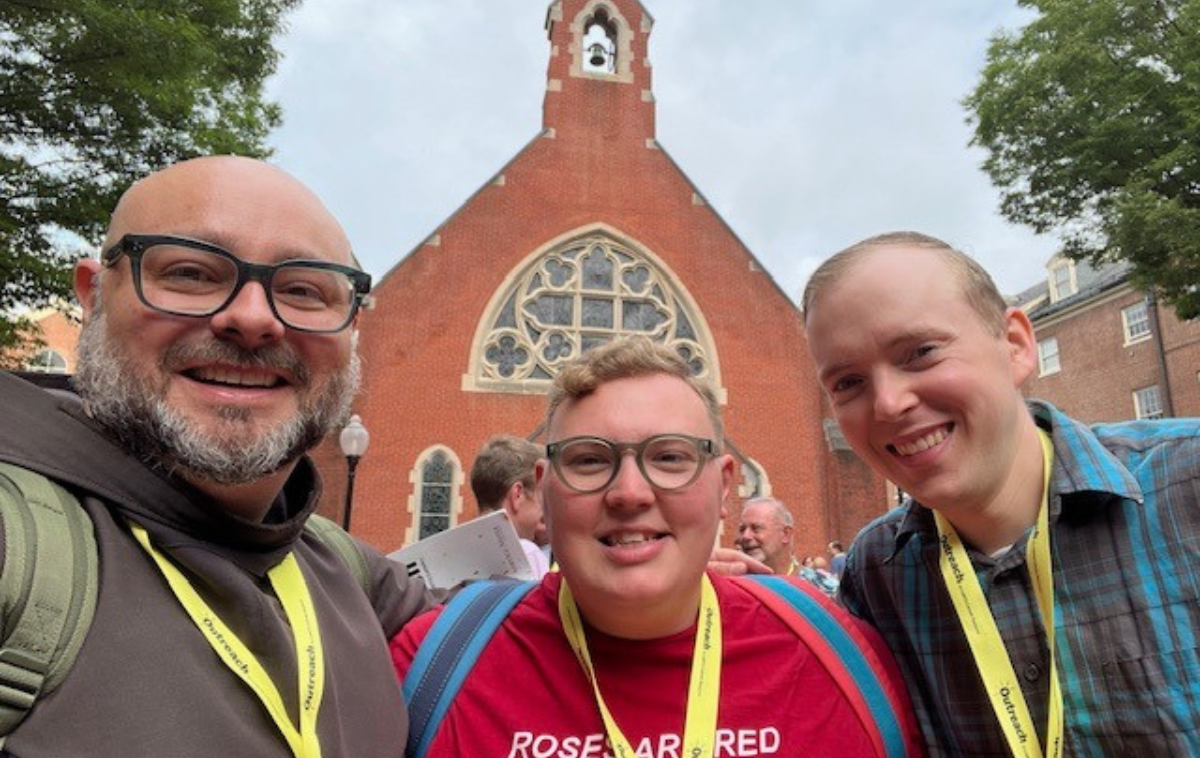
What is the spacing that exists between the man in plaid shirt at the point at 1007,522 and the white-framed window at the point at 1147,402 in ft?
95.6

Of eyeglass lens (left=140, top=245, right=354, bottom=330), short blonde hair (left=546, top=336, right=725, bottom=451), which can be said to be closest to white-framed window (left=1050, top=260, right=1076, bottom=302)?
short blonde hair (left=546, top=336, right=725, bottom=451)

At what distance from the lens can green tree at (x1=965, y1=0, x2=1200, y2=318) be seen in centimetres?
1223

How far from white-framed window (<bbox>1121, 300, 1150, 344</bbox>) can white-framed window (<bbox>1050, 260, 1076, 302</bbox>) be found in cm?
358

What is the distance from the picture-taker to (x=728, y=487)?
7.98 feet

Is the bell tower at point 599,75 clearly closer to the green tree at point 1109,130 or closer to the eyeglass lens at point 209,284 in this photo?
the green tree at point 1109,130

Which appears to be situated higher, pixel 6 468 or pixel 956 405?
pixel 956 405

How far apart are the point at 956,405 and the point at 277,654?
1684 millimetres

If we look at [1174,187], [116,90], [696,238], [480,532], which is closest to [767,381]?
[696,238]

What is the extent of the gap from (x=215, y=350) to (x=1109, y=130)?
14763 millimetres

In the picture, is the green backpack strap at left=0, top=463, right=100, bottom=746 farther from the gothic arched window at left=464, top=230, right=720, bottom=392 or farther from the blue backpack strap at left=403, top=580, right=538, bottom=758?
the gothic arched window at left=464, top=230, right=720, bottom=392

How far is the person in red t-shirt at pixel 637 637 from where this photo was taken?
206 cm

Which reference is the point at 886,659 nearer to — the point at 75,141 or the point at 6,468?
the point at 6,468

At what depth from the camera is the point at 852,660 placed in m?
2.23

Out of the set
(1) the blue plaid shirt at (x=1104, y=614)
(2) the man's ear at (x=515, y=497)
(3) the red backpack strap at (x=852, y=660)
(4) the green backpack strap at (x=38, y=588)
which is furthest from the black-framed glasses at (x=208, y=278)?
(2) the man's ear at (x=515, y=497)
